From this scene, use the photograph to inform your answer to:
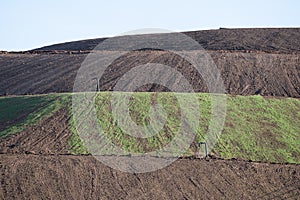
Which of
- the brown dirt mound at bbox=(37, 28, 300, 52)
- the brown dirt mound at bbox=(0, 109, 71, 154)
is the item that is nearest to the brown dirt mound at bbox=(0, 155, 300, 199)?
the brown dirt mound at bbox=(0, 109, 71, 154)

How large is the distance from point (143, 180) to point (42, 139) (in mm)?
8517

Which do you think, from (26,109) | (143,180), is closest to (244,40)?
(26,109)

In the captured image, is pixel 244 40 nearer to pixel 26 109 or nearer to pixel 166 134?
pixel 166 134

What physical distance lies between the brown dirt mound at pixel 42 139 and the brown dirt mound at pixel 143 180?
1.35 metres

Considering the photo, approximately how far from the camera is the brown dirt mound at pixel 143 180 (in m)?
31.5

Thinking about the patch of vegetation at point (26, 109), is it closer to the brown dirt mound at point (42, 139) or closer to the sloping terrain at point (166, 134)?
the sloping terrain at point (166, 134)

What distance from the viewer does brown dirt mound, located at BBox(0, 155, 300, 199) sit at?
31453 mm

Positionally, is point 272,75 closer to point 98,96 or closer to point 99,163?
point 98,96

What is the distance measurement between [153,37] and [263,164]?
119ft

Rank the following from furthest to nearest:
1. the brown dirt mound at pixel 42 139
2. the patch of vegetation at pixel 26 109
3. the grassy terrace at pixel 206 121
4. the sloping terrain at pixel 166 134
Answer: the patch of vegetation at pixel 26 109 → the grassy terrace at pixel 206 121 → the brown dirt mound at pixel 42 139 → the sloping terrain at pixel 166 134

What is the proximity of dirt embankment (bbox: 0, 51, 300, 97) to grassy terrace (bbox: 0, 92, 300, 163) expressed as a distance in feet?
9.85

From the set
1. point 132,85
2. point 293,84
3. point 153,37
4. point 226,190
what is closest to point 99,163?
point 226,190

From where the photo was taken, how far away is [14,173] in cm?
3350

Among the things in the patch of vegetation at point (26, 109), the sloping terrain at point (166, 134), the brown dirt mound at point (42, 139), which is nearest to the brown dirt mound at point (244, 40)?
the sloping terrain at point (166, 134)
